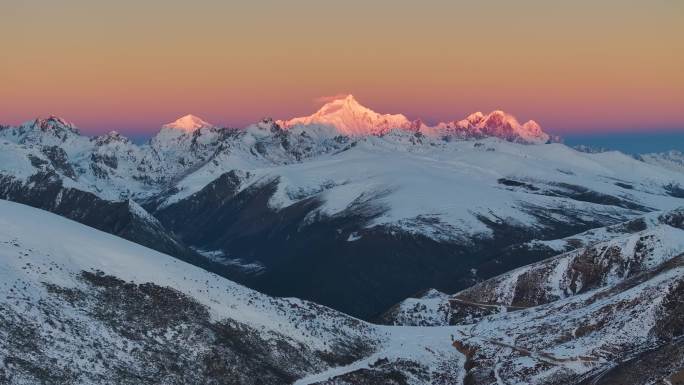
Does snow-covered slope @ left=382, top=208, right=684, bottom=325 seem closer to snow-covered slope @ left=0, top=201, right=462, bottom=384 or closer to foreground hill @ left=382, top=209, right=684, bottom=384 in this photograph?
foreground hill @ left=382, top=209, right=684, bottom=384

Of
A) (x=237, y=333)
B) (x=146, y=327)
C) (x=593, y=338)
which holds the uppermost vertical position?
(x=593, y=338)

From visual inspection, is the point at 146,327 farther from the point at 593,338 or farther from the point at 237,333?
the point at 593,338

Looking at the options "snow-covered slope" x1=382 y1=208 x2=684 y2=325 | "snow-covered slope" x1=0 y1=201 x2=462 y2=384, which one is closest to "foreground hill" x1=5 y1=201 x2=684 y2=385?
"snow-covered slope" x1=0 y1=201 x2=462 y2=384

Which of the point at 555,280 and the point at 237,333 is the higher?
the point at 555,280

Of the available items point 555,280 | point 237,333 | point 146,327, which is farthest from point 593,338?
point 555,280

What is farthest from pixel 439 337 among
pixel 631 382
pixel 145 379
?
pixel 145 379

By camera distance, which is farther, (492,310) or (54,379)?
(492,310)

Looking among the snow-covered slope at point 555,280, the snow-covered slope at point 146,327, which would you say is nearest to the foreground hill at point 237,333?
the snow-covered slope at point 146,327

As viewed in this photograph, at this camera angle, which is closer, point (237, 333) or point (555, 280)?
point (237, 333)

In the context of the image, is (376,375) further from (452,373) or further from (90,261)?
(90,261)
